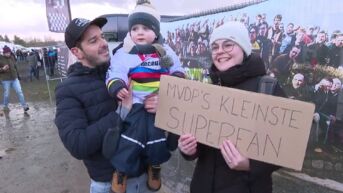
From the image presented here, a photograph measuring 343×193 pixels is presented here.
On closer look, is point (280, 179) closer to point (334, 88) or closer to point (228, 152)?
point (334, 88)

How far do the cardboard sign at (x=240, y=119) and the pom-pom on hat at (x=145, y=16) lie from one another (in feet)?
1.35

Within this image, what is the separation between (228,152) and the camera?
1854 mm

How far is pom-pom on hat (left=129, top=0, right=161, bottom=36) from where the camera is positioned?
228cm

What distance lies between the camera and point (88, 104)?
2.18 metres

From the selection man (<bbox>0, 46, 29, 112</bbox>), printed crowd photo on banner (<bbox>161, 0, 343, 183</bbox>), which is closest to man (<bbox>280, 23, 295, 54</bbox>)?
printed crowd photo on banner (<bbox>161, 0, 343, 183</bbox>)

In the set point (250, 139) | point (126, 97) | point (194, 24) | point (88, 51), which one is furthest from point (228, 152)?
point (194, 24)

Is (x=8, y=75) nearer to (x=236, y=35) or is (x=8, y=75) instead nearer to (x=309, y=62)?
(x=309, y=62)

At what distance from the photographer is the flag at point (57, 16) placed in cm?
960

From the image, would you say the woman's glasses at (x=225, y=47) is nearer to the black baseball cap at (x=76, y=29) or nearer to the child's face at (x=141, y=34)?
the child's face at (x=141, y=34)

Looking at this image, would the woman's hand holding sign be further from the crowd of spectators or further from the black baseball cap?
the crowd of spectators

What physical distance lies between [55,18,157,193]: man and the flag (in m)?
7.87

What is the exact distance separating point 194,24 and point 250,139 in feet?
18.5

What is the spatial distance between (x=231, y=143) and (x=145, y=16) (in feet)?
3.24

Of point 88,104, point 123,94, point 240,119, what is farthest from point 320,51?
point 88,104
